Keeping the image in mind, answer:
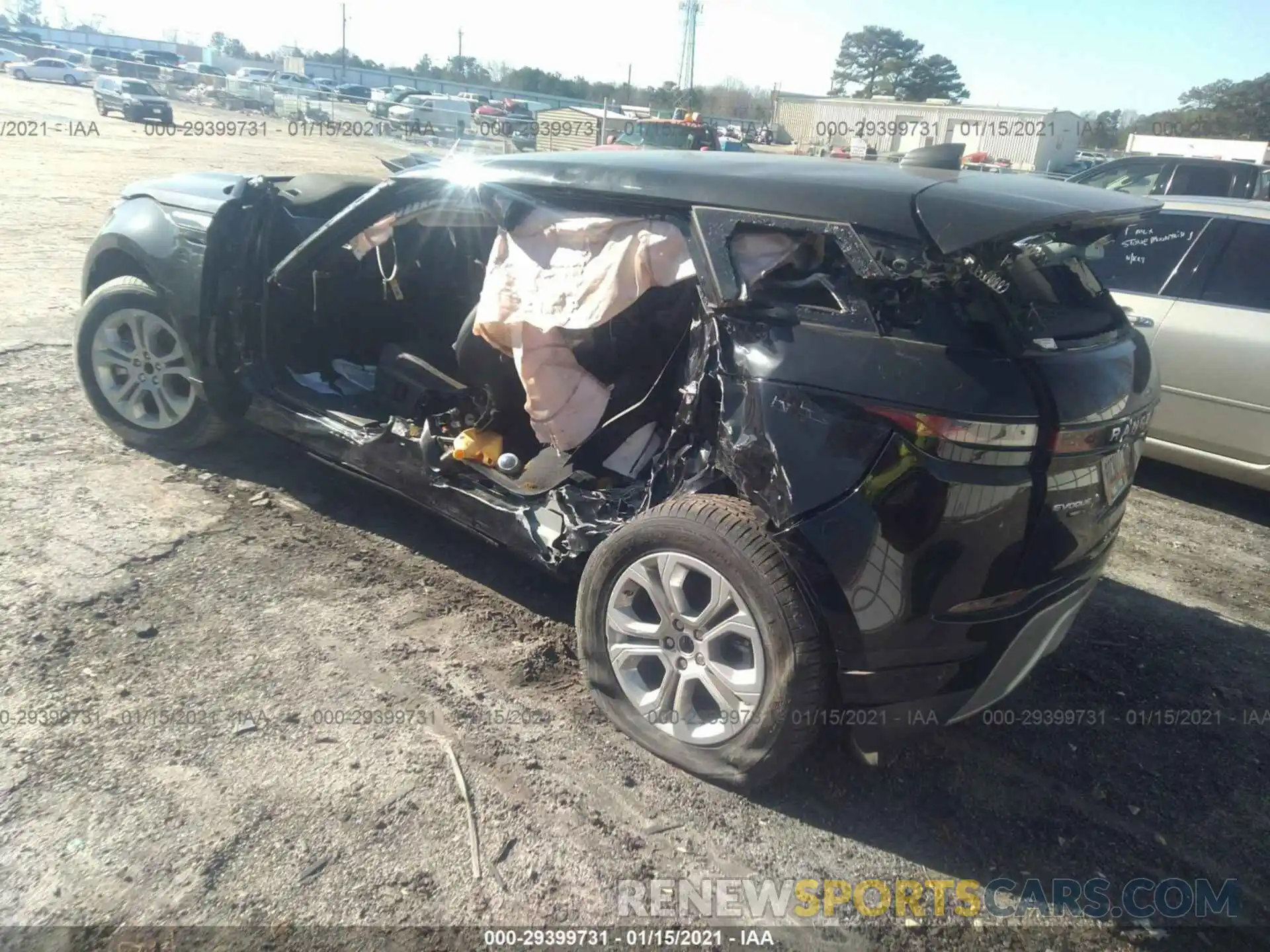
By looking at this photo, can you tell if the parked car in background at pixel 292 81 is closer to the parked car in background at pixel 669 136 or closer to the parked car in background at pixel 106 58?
the parked car in background at pixel 106 58

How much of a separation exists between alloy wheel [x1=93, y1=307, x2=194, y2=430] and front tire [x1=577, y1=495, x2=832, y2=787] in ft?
8.68

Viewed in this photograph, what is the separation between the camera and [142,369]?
14.7 feet

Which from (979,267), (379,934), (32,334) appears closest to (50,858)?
(379,934)

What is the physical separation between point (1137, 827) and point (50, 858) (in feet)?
9.92

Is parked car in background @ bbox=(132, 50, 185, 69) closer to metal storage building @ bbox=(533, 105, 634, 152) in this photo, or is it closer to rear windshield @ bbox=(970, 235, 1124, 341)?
metal storage building @ bbox=(533, 105, 634, 152)

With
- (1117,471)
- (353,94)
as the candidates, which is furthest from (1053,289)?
(353,94)

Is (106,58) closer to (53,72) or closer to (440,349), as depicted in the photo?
(53,72)

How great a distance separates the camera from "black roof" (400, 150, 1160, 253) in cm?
247

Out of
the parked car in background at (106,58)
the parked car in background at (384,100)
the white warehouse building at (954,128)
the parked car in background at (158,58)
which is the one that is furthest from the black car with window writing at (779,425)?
the parked car in background at (158,58)

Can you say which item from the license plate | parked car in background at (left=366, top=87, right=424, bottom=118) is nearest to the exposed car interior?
the license plate

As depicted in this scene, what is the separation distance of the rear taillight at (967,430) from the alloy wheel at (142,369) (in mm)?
3470

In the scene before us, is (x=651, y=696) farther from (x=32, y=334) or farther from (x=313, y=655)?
(x=32, y=334)

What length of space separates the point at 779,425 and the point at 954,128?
120ft

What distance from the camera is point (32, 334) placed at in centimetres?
620
